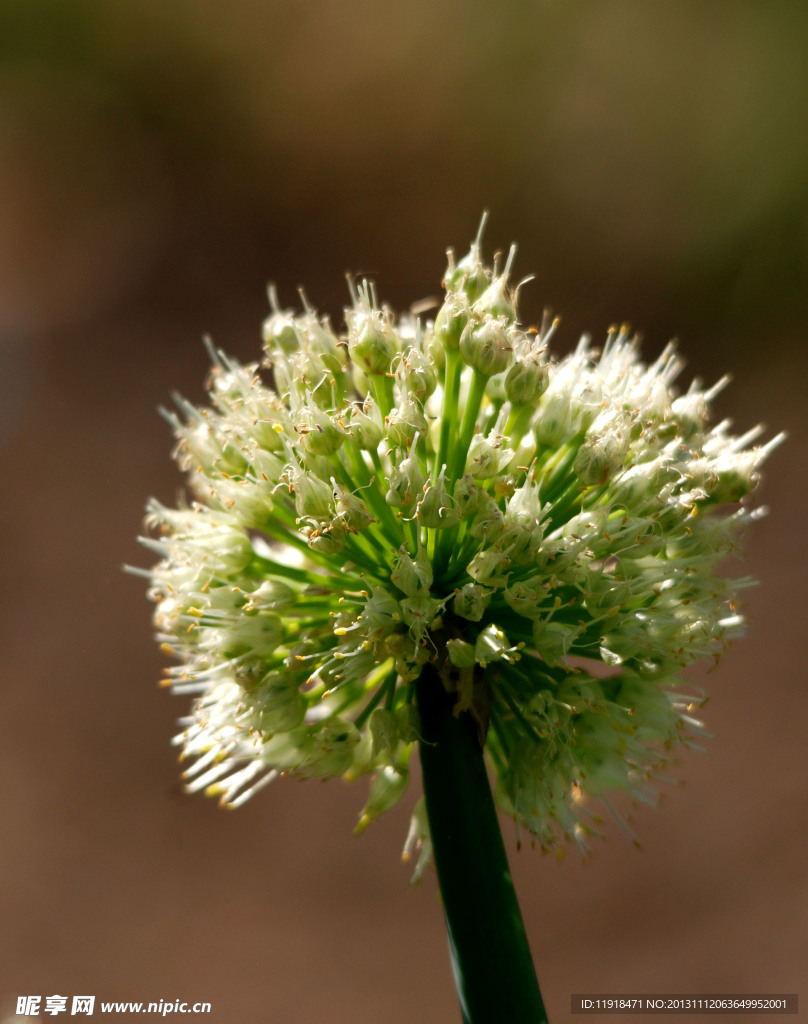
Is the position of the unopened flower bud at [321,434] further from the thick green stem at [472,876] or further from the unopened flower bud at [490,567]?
the thick green stem at [472,876]

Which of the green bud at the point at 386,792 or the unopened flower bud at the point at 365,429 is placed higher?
the unopened flower bud at the point at 365,429

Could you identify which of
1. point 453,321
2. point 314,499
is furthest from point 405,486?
point 453,321

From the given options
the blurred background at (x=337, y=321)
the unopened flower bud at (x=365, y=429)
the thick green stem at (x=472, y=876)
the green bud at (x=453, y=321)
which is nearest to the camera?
the thick green stem at (x=472, y=876)

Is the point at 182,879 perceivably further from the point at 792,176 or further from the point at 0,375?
the point at 792,176

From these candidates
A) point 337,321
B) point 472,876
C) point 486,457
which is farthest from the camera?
point 337,321

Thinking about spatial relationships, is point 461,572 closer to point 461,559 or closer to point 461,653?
point 461,559

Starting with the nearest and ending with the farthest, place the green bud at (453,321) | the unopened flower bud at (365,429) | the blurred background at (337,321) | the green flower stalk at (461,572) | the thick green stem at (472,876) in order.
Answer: the thick green stem at (472,876)
the green flower stalk at (461,572)
the unopened flower bud at (365,429)
the green bud at (453,321)
the blurred background at (337,321)

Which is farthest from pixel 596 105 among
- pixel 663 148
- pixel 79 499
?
pixel 79 499

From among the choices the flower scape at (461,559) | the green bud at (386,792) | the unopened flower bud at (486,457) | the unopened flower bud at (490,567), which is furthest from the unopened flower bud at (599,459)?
the green bud at (386,792)
